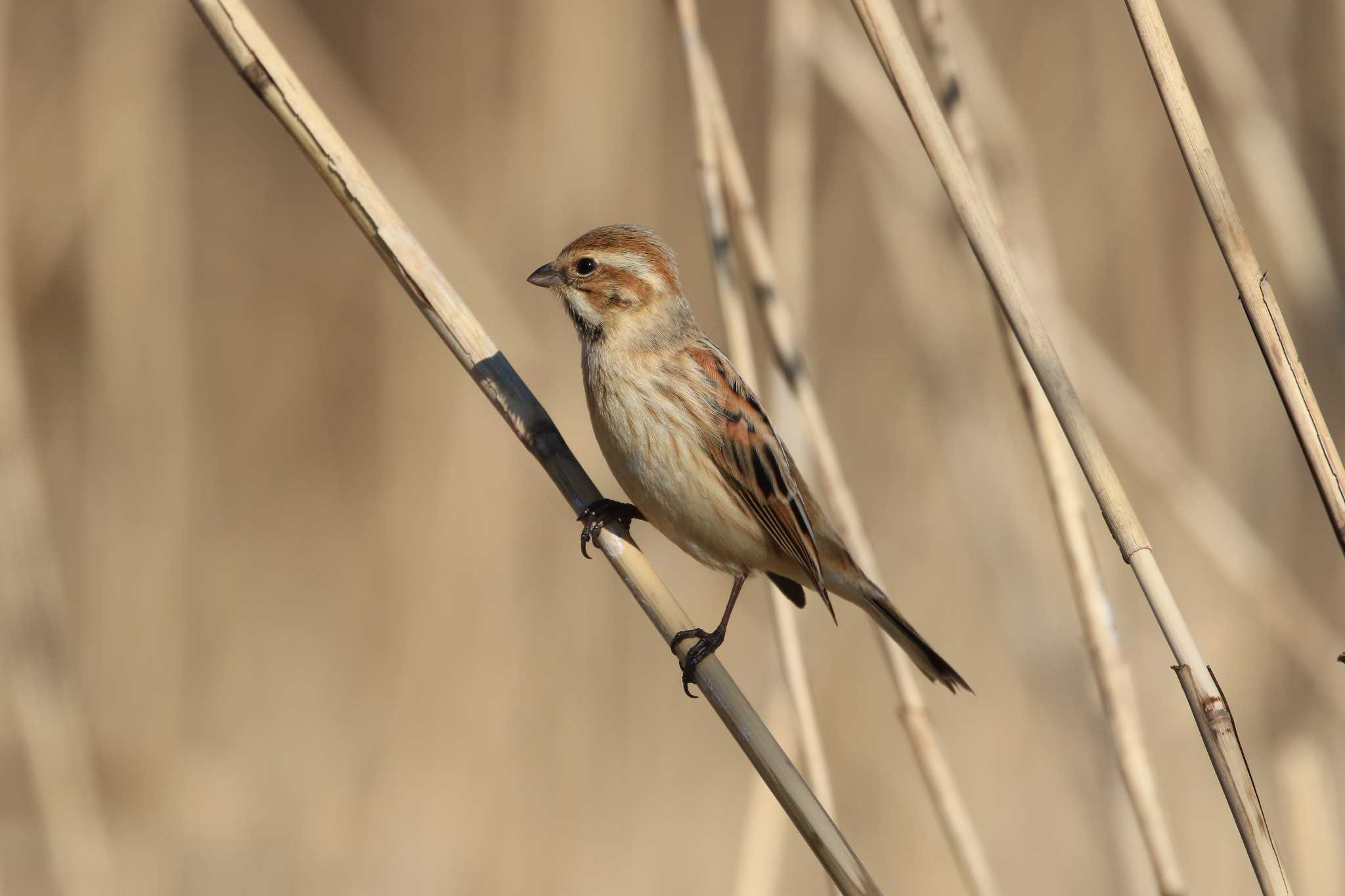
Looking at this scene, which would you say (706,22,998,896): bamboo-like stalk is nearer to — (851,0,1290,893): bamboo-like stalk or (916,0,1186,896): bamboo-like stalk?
(916,0,1186,896): bamboo-like stalk

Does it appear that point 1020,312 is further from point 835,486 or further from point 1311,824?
point 1311,824

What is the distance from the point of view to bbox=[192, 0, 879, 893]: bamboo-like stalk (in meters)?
1.82

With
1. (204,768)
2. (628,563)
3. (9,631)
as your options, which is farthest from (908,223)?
(204,768)

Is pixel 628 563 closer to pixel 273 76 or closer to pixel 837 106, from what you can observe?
pixel 273 76

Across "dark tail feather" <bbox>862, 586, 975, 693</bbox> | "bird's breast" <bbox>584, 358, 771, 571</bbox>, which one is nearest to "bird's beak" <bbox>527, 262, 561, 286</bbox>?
"bird's breast" <bbox>584, 358, 771, 571</bbox>

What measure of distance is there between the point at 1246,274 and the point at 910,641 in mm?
1205

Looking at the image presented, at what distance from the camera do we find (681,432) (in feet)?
8.78

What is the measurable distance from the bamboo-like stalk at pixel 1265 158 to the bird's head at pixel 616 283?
1339mm

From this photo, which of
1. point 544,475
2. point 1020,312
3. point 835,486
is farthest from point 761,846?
point 544,475

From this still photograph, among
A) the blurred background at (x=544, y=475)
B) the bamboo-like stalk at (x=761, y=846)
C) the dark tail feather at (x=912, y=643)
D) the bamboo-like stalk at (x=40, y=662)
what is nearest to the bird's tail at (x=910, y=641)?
the dark tail feather at (x=912, y=643)

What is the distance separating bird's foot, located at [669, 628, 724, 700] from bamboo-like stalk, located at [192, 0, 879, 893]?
18 mm

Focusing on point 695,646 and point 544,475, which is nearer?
point 695,646

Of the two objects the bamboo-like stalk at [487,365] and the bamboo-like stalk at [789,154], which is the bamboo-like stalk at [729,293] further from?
the bamboo-like stalk at [487,365]

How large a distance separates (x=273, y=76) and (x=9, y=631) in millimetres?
1939
